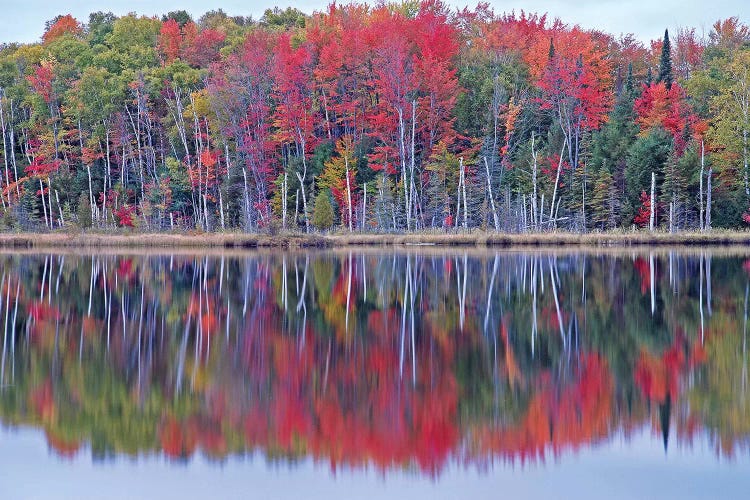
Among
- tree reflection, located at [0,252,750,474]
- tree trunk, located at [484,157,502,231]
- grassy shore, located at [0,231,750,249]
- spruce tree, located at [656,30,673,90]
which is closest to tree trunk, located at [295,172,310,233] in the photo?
grassy shore, located at [0,231,750,249]

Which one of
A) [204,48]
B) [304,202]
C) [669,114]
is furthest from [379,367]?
[204,48]

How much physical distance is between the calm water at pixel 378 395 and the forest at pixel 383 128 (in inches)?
1118

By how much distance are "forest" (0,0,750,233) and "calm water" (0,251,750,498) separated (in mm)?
28386

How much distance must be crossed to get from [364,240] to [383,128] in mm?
11259

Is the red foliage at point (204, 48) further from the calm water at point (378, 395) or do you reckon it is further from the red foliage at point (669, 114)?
the calm water at point (378, 395)

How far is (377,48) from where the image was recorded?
2265 inches

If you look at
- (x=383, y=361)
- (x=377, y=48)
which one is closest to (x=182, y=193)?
(x=377, y=48)

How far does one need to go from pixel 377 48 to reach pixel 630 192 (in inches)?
717

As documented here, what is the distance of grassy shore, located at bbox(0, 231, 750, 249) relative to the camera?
1780 inches

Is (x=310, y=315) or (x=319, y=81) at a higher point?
(x=319, y=81)

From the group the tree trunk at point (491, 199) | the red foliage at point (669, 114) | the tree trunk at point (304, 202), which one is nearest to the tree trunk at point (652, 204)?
the red foliage at point (669, 114)

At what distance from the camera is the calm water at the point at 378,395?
853 centimetres

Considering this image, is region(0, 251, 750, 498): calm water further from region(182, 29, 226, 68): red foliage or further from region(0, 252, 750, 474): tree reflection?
region(182, 29, 226, 68): red foliage

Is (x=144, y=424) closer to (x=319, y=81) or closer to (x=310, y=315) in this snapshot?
(x=310, y=315)
